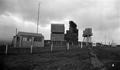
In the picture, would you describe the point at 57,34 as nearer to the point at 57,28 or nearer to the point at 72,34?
the point at 57,28

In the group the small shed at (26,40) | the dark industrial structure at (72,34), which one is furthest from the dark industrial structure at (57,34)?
the small shed at (26,40)

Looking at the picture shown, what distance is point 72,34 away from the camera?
1989 inches

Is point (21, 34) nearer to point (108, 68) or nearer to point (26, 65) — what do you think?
point (26, 65)

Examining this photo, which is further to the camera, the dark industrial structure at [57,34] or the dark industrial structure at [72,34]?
the dark industrial structure at [72,34]


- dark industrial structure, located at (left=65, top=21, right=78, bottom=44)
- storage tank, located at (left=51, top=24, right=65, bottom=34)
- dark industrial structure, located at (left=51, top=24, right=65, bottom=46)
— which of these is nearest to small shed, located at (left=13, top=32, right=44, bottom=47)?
dark industrial structure, located at (left=51, top=24, right=65, bottom=46)

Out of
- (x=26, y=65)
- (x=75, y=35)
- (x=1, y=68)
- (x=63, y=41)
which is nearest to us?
(x=1, y=68)

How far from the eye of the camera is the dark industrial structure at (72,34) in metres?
49.6

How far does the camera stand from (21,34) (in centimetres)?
2991

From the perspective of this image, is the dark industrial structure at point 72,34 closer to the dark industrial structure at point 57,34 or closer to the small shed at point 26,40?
the dark industrial structure at point 57,34

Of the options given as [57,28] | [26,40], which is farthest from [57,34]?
[26,40]

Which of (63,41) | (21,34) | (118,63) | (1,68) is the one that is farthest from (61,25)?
(1,68)

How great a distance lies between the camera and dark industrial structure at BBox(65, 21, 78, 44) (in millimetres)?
49631

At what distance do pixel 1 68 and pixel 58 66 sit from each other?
20.3ft

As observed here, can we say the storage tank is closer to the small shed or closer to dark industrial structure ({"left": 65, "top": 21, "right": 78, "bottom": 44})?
dark industrial structure ({"left": 65, "top": 21, "right": 78, "bottom": 44})
